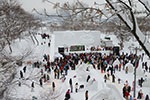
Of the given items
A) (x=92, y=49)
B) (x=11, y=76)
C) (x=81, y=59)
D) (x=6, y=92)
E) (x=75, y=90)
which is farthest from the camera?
(x=92, y=49)

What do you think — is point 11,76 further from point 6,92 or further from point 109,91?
point 109,91

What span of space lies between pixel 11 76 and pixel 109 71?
16.9 m

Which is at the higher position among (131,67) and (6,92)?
(6,92)

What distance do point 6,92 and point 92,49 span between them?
27.8 metres

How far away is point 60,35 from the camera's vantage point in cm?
3603

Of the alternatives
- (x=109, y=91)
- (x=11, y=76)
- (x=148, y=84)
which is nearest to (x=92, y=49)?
(x=148, y=84)

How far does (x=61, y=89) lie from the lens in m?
19.2

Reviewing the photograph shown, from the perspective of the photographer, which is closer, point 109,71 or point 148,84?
point 148,84

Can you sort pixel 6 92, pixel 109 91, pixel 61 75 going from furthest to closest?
pixel 61 75
pixel 109 91
pixel 6 92

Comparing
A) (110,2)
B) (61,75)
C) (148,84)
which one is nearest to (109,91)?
(148,84)

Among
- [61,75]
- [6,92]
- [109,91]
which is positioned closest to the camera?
[6,92]

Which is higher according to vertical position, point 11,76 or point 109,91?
point 11,76

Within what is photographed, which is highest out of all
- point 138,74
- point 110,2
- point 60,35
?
point 110,2

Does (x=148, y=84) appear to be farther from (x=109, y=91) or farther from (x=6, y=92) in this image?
(x=6, y=92)
